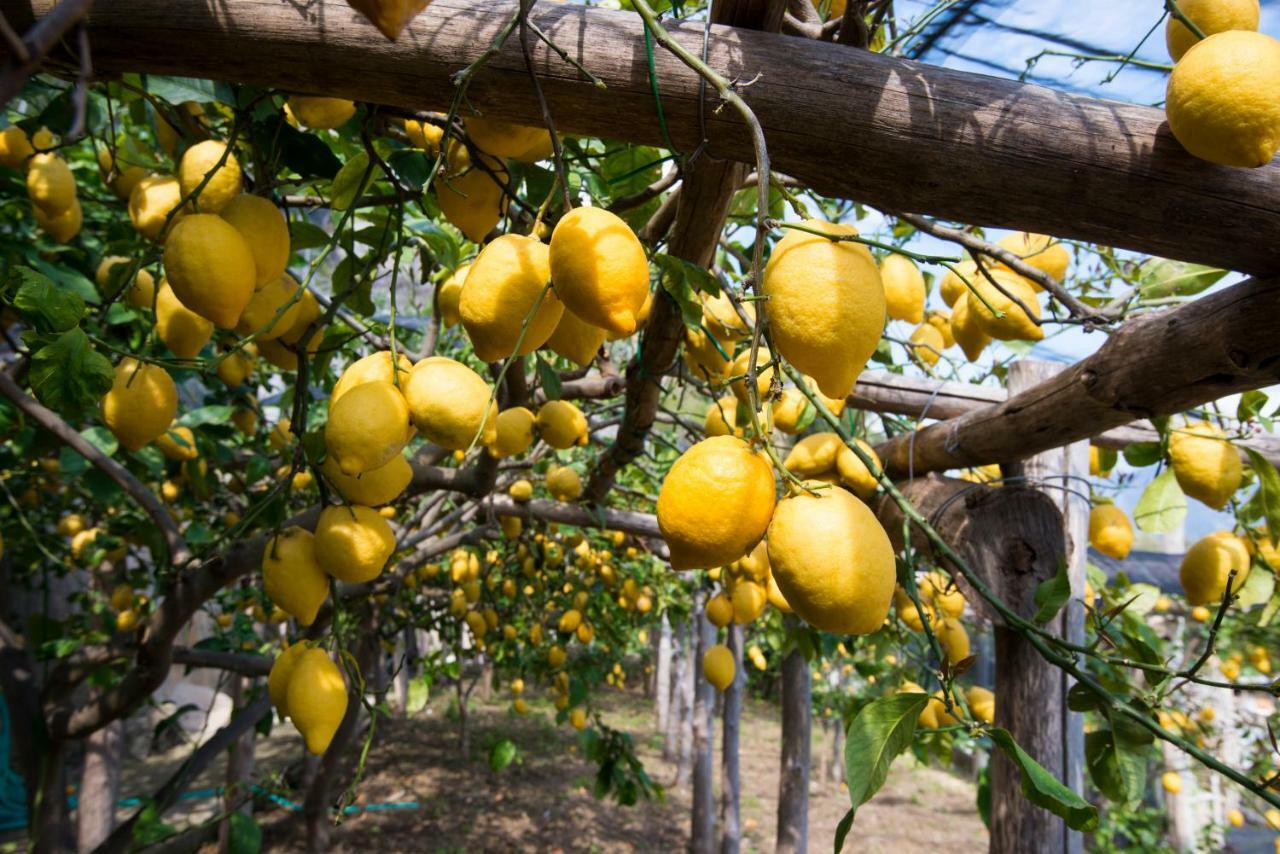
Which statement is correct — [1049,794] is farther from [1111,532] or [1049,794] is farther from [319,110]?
[1111,532]

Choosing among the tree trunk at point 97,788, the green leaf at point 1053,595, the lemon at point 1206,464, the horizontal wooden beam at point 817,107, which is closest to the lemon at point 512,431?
the horizontal wooden beam at point 817,107

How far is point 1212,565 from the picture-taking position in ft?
5.25

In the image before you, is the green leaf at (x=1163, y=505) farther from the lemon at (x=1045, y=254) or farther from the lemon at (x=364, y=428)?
the lemon at (x=364, y=428)

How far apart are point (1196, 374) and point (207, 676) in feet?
46.8

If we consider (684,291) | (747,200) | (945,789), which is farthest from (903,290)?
(945,789)

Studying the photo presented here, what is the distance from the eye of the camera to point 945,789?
32.8ft

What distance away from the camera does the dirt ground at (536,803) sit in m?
6.47

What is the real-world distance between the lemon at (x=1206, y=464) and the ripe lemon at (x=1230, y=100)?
974mm

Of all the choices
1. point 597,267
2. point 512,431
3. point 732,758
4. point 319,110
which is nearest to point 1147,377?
point 597,267

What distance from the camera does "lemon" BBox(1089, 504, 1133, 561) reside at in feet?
6.21

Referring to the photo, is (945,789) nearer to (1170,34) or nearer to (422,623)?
(422,623)

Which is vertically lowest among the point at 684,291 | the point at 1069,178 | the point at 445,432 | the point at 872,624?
the point at 872,624

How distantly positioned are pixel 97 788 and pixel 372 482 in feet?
11.9

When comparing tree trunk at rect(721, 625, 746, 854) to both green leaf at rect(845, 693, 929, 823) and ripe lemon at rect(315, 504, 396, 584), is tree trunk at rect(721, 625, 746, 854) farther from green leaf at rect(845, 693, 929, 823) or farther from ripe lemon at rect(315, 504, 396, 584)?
green leaf at rect(845, 693, 929, 823)
